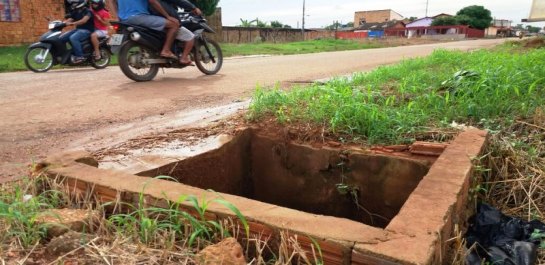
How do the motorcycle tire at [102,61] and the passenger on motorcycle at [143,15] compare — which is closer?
the passenger on motorcycle at [143,15]

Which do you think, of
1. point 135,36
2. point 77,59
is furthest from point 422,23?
point 135,36

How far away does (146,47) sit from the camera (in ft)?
21.6

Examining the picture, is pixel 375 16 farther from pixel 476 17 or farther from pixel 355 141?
pixel 355 141

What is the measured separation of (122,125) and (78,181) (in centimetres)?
194

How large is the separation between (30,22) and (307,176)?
1550cm

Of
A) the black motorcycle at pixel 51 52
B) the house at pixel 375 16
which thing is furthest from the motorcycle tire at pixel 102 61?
the house at pixel 375 16

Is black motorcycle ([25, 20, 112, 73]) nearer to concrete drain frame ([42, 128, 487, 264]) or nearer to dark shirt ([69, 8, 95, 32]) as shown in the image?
dark shirt ([69, 8, 95, 32])

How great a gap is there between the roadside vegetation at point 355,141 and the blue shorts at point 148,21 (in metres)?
3.09

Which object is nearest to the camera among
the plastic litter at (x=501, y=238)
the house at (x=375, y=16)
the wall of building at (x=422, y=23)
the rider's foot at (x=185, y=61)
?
the plastic litter at (x=501, y=238)

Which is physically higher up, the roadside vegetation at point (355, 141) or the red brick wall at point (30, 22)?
the red brick wall at point (30, 22)

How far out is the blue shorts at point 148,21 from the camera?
641cm

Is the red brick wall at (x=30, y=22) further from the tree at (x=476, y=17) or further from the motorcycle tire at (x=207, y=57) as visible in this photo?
the tree at (x=476, y=17)

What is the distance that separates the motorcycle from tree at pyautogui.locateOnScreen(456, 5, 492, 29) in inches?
2169

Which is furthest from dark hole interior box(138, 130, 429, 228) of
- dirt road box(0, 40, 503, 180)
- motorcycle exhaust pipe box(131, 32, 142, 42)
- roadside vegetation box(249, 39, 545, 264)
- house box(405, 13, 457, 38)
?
house box(405, 13, 457, 38)
